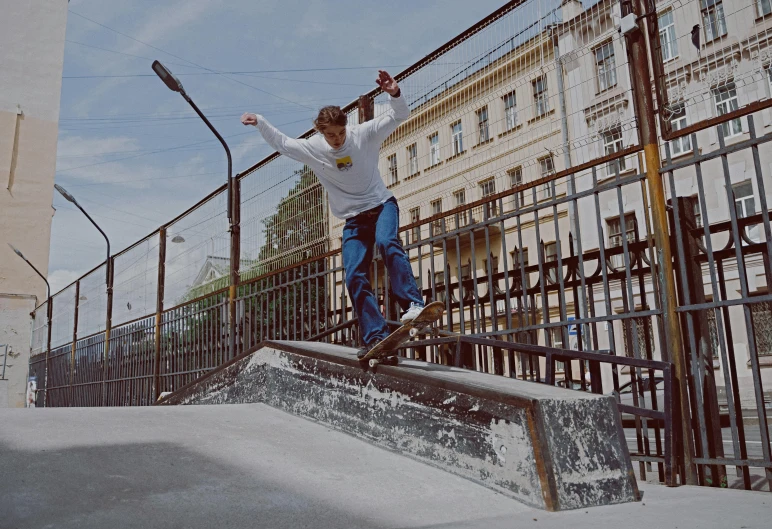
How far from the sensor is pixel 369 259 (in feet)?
14.2

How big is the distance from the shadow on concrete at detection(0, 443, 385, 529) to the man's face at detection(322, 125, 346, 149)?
2.09 m

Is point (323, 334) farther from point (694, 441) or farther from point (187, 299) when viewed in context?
point (187, 299)

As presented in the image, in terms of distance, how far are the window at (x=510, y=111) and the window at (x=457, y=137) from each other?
0.48 metres

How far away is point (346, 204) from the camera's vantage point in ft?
14.1

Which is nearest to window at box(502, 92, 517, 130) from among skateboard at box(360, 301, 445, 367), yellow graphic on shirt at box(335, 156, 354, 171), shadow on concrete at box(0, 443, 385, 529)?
yellow graphic on shirt at box(335, 156, 354, 171)

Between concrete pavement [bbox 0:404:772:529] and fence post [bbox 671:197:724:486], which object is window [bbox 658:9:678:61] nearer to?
fence post [bbox 671:197:724:486]

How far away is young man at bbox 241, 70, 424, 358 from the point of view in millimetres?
4008

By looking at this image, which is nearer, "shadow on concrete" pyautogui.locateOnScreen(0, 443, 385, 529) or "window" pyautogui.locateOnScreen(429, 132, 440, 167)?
"shadow on concrete" pyautogui.locateOnScreen(0, 443, 385, 529)

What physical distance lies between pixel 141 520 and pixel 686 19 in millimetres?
4009

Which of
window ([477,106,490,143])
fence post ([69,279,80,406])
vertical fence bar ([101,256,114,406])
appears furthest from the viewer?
fence post ([69,279,80,406])

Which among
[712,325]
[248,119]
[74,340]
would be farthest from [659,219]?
[74,340]

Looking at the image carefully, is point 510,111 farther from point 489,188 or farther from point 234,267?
point 234,267

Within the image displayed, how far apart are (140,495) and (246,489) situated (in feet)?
1.39

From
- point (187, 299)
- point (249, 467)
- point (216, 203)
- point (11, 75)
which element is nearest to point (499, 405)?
point (249, 467)
